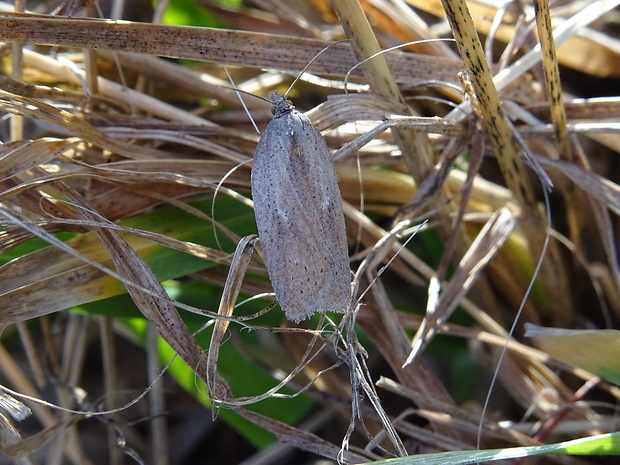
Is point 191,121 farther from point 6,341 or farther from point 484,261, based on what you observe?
point 6,341

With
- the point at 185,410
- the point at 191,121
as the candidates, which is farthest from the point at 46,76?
the point at 185,410

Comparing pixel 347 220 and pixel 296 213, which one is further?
pixel 347 220

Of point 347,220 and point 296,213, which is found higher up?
point 296,213

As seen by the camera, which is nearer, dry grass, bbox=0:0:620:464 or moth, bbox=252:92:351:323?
moth, bbox=252:92:351:323

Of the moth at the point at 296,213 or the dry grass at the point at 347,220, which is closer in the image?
the moth at the point at 296,213
